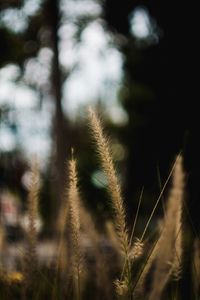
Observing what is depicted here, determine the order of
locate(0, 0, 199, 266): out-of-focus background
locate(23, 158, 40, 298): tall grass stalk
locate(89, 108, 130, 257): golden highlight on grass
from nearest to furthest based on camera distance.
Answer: locate(89, 108, 130, 257): golden highlight on grass < locate(23, 158, 40, 298): tall grass stalk < locate(0, 0, 199, 266): out-of-focus background

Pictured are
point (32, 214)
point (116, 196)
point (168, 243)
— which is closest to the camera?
point (116, 196)

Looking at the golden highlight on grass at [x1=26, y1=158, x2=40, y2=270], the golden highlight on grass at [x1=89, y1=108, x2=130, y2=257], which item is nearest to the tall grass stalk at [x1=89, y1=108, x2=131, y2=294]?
the golden highlight on grass at [x1=89, y1=108, x2=130, y2=257]

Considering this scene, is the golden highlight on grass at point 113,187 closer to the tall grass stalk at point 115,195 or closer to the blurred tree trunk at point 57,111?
the tall grass stalk at point 115,195

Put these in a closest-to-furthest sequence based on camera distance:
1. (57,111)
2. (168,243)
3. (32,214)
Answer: (32,214) → (168,243) → (57,111)

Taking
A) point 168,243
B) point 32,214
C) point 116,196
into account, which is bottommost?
point 168,243

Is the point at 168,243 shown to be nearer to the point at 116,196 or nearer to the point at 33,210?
the point at 33,210

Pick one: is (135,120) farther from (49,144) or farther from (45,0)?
(49,144)

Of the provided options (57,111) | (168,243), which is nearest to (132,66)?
(57,111)

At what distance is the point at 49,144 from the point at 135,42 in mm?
7617

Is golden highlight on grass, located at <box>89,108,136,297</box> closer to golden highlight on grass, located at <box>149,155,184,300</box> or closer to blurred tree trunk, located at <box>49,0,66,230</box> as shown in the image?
golden highlight on grass, located at <box>149,155,184,300</box>

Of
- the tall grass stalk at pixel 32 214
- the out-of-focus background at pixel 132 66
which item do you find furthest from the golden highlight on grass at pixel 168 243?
the out-of-focus background at pixel 132 66

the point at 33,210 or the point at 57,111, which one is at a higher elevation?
the point at 33,210

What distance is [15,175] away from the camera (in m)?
2.28

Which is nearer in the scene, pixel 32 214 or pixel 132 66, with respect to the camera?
pixel 32 214
